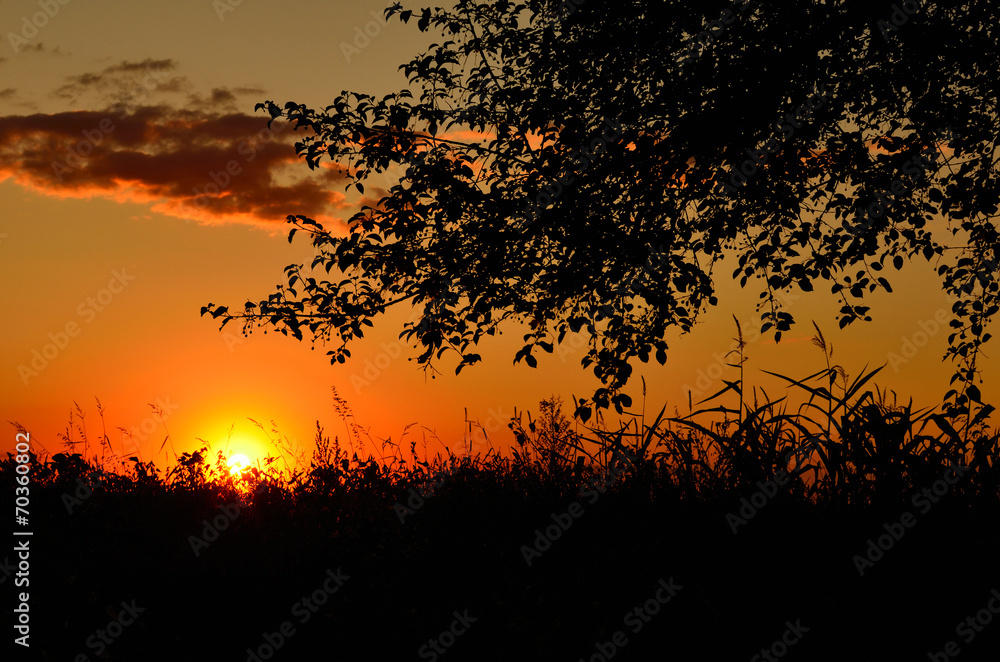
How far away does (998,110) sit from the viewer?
856 cm

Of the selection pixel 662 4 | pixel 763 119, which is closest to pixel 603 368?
pixel 763 119

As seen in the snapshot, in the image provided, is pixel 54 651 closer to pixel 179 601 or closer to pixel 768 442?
pixel 179 601

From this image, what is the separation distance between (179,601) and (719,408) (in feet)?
15.7

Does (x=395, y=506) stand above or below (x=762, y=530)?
above
